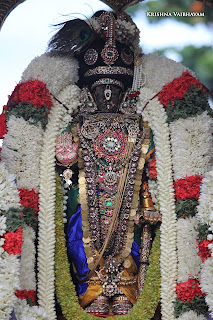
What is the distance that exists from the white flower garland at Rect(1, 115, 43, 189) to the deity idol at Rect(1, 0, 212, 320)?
0.4 inches

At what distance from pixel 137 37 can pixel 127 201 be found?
6.71 ft

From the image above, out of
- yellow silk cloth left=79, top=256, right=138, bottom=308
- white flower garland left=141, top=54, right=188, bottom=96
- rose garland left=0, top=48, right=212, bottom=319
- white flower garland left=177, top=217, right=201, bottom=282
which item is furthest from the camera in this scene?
white flower garland left=141, top=54, right=188, bottom=96

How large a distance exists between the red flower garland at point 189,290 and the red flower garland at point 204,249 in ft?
1.14

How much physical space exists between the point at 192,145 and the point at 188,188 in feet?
1.75

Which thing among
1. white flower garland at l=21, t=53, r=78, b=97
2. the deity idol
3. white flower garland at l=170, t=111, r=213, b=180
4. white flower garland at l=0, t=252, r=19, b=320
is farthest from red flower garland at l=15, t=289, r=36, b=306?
white flower garland at l=21, t=53, r=78, b=97

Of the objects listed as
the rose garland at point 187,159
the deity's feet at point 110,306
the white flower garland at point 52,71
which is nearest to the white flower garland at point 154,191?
the rose garland at point 187,159

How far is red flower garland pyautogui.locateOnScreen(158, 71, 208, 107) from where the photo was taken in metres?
7.14

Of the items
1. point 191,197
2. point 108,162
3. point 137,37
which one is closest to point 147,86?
point 137,37

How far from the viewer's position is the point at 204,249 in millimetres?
6211

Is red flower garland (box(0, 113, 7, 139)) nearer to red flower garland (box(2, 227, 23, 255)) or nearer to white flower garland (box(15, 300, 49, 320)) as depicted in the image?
red flower garland (box(2, 227, 23, 255))

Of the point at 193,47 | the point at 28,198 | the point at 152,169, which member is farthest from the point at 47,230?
the point at 193,47

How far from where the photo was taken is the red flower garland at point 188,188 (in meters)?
6.70

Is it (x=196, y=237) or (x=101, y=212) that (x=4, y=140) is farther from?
(x=196, y=237)

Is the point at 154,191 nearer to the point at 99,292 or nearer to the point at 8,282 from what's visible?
the point at 99,292
